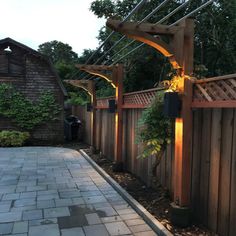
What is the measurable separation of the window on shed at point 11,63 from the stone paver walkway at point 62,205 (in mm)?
6386

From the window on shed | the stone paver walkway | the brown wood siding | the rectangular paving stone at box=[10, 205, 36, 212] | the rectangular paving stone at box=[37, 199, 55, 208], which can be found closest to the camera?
the stone paver walkway

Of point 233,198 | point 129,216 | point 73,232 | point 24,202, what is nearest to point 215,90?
point 233,198

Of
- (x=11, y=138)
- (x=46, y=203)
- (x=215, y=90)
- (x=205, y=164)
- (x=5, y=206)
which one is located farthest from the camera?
(x=11, y=138)

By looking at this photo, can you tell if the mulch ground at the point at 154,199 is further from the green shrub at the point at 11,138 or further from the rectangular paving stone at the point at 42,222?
the green shrub at the point at 11,138

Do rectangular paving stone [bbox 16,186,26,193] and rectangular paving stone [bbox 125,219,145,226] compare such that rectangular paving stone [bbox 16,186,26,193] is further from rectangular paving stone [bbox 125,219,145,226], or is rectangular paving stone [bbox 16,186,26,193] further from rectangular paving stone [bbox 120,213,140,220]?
rectangular paving stone [bbox 125,219,145,226]

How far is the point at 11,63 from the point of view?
12.9 meters

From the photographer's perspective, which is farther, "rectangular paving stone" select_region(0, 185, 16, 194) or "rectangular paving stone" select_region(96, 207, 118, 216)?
"rectangular paving stone" select_region(0, 185, 16, 194)

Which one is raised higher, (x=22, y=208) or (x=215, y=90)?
(x=215, y=90)

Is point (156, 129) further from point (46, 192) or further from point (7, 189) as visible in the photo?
point (7, 189)

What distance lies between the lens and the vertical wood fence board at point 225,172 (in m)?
3.12

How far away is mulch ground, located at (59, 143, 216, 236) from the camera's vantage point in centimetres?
351

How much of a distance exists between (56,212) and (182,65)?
8.65ft

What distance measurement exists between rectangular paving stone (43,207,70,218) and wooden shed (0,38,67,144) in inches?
364

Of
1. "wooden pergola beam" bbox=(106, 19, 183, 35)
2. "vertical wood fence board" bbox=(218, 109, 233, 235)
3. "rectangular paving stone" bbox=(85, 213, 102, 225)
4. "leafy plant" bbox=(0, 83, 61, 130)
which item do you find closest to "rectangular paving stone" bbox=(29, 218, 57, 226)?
"rectangular paving stone" bbox=(85, 213, 102, 225)
